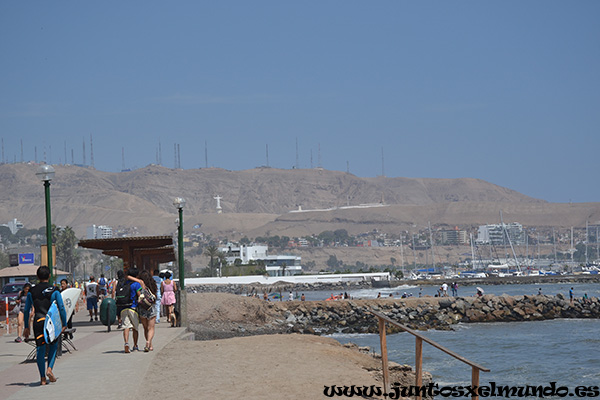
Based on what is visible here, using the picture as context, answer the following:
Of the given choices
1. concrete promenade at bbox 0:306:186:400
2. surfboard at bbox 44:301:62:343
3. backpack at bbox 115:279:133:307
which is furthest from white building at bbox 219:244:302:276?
surfboard at bbox 44:301:62:343

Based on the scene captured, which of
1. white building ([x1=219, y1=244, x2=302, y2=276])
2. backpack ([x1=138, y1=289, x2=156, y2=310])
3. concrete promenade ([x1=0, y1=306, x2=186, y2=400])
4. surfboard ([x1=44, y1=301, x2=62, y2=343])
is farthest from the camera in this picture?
white building ([x1=219, y1=244, x2=302, y2=276])

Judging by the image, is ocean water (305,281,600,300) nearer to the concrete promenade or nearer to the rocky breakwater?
the rocky breakwater

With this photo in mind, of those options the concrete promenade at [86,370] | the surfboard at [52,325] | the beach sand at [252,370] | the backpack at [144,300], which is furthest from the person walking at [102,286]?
the surfboard at [52,325]

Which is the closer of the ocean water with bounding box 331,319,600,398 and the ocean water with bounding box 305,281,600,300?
the ocean water with bounding box 331,319,600,398

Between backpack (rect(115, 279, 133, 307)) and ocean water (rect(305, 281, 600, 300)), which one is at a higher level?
backpack (rect(115, 279, 133, 307))

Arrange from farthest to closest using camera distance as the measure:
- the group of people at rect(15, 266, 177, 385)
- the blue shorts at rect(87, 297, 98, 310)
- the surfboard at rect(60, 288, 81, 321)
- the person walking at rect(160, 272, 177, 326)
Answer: the blue shorts at rect(87, 297, 98, 310) < the person walking at rect(160, 272, 177, 326) < the surfboard at rect(60, 288, 81, 321) < the group of people at rect(15, 266, 177, 385)

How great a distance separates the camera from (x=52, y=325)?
11789 mm

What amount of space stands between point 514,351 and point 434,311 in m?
15.8

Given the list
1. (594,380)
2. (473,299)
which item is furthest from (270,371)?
(473,299)

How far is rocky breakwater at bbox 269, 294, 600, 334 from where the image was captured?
4278 centimetres

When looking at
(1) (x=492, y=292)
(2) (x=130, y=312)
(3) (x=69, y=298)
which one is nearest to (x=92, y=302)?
(2) (x=130, y=312)

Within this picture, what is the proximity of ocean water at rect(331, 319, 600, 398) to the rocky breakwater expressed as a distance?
2052mm

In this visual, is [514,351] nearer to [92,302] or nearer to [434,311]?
[92,302]

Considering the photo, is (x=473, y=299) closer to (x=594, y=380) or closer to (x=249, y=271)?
(x=594, y=380)
